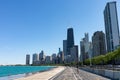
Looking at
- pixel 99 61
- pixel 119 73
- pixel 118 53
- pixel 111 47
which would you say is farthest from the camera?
pixel 111 47

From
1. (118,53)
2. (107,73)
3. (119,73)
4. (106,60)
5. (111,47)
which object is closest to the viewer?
(119,73)

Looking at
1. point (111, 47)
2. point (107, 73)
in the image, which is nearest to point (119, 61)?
point (111, 47)

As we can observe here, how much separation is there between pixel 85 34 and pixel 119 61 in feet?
84.3

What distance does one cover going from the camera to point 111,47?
647 ft

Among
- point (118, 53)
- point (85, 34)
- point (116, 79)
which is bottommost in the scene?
point (116, 79)

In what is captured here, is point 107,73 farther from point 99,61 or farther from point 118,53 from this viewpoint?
point 99,61

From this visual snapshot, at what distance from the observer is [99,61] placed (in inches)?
5428

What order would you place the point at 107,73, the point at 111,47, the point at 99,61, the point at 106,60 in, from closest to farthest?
the point at 107,73
the point at 106,60
the point at 99,61
the point at 111,47

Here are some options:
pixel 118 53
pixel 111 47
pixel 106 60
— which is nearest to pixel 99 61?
pixel 106 60

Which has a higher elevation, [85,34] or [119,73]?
[85,34]

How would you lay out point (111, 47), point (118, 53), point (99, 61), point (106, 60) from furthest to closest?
point (111, 47) → point (99, 61) → point (106, 60) → point (118, 53)

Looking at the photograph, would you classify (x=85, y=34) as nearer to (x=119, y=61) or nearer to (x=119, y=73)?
(x=119, y=61)

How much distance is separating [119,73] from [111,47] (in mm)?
165629

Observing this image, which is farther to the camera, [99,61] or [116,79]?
[99,61]
